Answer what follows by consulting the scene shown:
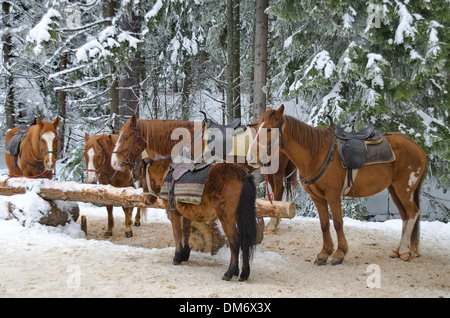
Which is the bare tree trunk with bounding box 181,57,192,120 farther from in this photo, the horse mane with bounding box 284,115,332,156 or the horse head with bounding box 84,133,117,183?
the horse mane with bounding box 284,115,332,156

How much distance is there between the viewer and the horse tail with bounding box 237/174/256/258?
4.46 m

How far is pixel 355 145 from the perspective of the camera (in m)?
5.84

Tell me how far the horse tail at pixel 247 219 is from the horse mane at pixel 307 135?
1393mm

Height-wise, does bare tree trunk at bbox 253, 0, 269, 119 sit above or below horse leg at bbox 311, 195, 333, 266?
above

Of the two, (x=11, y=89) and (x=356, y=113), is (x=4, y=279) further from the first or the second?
(x=11, y=89)

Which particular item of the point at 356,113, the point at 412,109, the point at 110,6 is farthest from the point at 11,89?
the point at 412,109

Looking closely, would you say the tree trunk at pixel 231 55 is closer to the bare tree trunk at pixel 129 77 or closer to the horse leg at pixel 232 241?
the bare tree trunk at pixel 129 77

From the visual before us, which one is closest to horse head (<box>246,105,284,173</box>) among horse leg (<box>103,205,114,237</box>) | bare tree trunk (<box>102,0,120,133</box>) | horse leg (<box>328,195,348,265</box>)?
horse leg (<box>328,195,348,265</box>)

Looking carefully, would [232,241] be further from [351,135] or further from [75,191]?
[75,191]

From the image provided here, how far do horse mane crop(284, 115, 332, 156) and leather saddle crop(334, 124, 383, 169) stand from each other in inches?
9.0

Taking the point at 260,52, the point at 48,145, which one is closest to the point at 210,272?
the point at 48,145

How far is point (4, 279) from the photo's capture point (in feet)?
14.1

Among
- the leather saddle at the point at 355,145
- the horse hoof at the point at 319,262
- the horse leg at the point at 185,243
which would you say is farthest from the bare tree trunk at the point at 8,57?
the horse hoof at the point at 319,262
